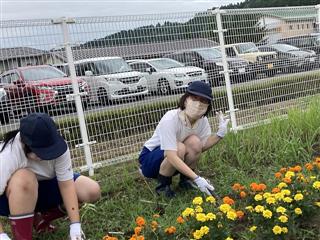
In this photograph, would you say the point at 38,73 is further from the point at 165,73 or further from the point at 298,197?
the point at 298,197

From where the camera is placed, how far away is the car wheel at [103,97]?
178 inches

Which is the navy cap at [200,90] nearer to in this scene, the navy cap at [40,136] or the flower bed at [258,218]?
the flower bed at [258,218]

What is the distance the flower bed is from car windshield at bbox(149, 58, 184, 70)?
7.39 feet

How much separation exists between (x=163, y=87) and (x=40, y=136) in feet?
8.27

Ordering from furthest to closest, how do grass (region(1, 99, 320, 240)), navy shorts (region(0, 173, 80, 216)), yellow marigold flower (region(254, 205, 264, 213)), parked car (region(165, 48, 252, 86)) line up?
parked car (region(165, 48, 252, 86))
grass (region(1, 99, 320, 240))
navy shorts (region(0, 173, 80, 216))
yellow marigold flower (region(254, 205, 264, 213))

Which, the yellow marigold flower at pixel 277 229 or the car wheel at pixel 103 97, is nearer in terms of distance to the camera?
the yellow marigold flower at pixel 277 229

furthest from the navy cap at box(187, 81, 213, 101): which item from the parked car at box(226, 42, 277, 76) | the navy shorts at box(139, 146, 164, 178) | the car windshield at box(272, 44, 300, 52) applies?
the car windshield at box(272, 44, 300, 52)

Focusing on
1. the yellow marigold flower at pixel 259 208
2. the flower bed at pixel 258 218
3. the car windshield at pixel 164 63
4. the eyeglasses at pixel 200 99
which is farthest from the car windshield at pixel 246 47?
the yellow marigold flower at pixel 259 208

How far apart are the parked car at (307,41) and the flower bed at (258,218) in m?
3.89

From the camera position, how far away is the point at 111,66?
4.55m

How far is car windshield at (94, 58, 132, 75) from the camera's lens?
4477mm

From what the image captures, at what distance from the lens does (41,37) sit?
4273 millimetres

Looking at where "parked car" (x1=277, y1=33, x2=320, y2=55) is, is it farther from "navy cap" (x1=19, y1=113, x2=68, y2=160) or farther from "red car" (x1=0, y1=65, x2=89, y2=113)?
"navy cap" (x1=19, y1=113, x2=68, y2=160)

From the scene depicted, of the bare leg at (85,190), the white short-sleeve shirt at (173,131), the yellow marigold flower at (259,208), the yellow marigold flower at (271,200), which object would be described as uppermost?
the white short-sleeve shirt at (173,131)
